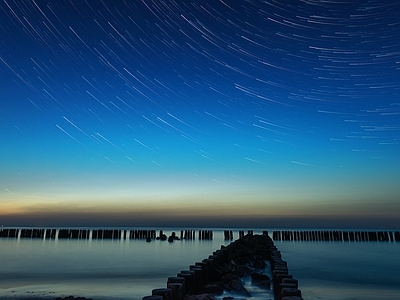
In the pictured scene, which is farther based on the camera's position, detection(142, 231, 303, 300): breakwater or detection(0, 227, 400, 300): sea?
detection(0, 227, 400, 300): sea

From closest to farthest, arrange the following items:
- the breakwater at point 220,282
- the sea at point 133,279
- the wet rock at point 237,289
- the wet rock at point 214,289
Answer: the breakwater at point 220,282, the wet rock at point 214,289, the wet rock at point 237,289, the sea at point 133,279

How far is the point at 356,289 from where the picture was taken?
44.8ft

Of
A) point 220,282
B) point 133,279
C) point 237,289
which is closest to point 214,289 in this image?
point 237,289

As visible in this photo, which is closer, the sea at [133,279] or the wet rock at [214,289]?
the wet rock at [214,289]

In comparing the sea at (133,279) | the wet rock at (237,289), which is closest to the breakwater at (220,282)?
the wet rock at (237,289)

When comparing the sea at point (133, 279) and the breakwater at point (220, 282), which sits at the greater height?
the breakwater at point (220, 282)

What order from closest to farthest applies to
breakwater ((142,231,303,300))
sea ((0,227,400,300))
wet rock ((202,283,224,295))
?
breakwater ((142,231,303,300)), wet rock ((202,283,224,295)), sea ((0,227,400,300))

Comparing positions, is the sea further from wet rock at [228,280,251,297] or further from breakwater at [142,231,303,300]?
breakwater at [142,231,303,300]

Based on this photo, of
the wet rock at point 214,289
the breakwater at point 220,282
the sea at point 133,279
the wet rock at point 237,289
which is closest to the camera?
the breakwater at point 220,282

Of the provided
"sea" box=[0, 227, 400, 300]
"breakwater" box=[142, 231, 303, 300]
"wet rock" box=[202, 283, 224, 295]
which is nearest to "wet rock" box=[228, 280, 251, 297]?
"breakwater" box=[142, 231, 303, 300]

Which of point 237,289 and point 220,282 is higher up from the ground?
point 220,282

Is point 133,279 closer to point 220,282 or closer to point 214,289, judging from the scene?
point 220,282

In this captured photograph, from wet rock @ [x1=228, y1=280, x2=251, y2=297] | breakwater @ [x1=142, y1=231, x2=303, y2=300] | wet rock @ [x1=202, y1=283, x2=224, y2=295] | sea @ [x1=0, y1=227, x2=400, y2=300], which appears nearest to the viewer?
breakwater @ [x1=142, y1=231, x2=303, y2=300]

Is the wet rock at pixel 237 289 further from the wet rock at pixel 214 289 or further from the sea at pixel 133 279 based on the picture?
the wet rock at pixel 214 289
